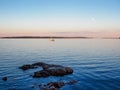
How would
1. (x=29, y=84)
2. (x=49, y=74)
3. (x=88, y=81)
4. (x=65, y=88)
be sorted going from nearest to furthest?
1. (x=65, y=88)
2. (x=29, y=84)
3. (x=88, y=81)
4. (x=49, y=74)

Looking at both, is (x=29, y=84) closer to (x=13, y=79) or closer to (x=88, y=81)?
(x=13, y=79)

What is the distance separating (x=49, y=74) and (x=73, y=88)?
8.23 metres

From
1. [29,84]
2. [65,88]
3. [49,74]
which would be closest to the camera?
[65,88]

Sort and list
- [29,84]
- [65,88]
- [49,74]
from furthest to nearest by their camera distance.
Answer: [49,74] → [29,84] → [65,88]

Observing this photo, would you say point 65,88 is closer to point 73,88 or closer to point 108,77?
point 73,88

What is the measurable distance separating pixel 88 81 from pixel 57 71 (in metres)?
6.56

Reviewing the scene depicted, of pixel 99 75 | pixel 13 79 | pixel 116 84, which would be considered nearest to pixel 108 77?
pixel 99 75

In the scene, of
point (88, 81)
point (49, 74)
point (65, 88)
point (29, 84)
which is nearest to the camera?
point (65, 88)

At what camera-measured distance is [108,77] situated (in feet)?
111

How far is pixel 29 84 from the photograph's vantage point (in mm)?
27891

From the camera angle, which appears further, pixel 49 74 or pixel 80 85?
pixel 49 74

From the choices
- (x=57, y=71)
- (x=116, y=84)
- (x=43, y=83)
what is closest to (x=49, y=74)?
(x=57, y=71)

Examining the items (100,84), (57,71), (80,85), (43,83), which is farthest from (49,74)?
(100,84)

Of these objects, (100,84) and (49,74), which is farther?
(49,74)
